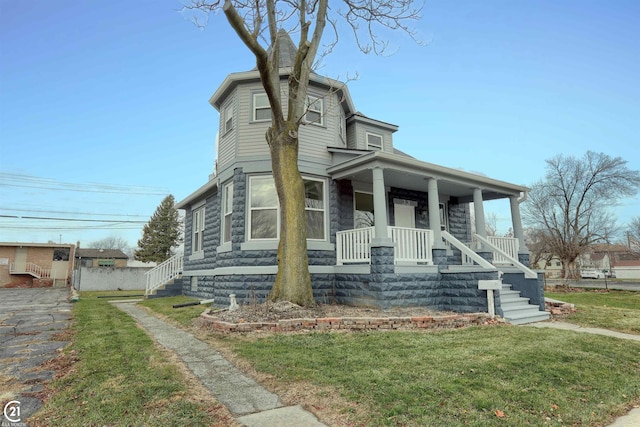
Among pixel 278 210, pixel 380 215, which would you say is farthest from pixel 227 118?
pixel 380 215

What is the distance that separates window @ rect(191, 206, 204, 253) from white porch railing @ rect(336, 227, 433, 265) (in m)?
6.53

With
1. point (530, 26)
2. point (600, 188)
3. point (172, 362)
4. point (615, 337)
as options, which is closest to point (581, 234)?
point (600, 188)

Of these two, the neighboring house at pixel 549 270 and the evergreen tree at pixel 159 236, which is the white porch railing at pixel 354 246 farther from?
the evergreen tree at pixel 159 236

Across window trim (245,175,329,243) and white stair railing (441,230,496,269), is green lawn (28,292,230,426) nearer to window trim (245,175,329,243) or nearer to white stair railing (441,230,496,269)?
window trim (245,175,329,243)

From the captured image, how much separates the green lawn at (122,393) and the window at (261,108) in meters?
7.13

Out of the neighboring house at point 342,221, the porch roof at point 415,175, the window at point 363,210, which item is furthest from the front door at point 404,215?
the window at point 363,210

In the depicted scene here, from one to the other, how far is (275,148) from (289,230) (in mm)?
2065

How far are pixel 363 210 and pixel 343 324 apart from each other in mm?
5754

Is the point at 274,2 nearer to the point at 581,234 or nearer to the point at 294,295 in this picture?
the point at 294,295

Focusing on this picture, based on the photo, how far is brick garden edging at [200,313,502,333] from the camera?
21.7 ft

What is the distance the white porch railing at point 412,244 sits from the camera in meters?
9.40

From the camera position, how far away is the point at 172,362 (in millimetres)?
4715

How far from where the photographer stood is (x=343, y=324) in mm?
6828

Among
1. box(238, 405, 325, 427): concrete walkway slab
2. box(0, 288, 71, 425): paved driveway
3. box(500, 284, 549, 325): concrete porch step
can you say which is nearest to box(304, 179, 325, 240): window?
box(500, 284, 549, 325): concrete porch step
